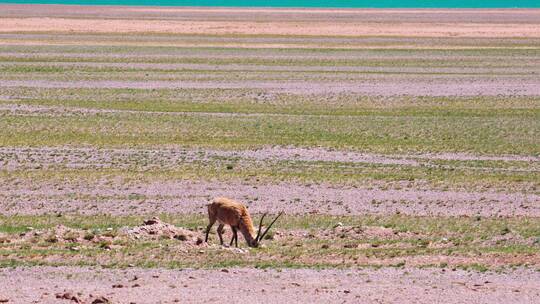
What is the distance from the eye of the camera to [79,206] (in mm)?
21172

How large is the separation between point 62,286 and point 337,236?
525 centimetres

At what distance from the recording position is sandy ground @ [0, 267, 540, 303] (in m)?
13.9

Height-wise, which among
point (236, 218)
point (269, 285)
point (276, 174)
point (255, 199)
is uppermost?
point (236, 218)

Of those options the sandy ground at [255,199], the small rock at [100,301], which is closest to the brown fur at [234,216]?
the small rock at [100,301]

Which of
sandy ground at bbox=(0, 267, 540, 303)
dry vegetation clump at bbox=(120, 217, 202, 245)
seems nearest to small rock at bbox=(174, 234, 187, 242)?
dry vegetation clump at bbox=(120, 217, 202, 245)

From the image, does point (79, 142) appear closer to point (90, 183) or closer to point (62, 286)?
point (90, 183)

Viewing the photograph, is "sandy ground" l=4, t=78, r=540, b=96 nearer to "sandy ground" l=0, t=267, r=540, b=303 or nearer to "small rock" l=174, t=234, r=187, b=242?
"small rock" l=174, t=234, r=187, b=242

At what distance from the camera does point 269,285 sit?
14562mm

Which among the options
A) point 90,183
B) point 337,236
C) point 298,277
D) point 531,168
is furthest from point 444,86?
point 298,277

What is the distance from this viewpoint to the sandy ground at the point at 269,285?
13938 mm

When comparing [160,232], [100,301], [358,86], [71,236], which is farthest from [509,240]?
[358,86]

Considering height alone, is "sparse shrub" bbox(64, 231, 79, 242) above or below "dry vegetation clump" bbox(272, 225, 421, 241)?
above

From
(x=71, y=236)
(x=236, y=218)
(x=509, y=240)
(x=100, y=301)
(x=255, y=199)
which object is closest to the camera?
(x=100, y=301)

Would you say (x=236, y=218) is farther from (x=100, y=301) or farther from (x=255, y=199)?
(x=255, y=199)
